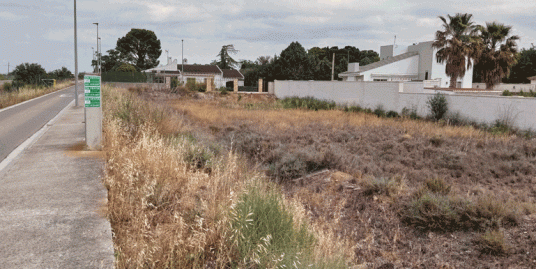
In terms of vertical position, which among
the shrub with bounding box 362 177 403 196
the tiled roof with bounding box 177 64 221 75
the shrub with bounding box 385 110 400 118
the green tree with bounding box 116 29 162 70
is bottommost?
the shrub with bounding box 362 177 403 196

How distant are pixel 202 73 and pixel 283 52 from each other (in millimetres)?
18017

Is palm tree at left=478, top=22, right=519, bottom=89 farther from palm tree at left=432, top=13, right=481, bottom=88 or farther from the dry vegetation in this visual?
the dry vegetation

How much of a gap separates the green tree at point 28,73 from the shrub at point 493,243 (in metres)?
63.9

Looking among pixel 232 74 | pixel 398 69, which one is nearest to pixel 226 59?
pixel 232 74

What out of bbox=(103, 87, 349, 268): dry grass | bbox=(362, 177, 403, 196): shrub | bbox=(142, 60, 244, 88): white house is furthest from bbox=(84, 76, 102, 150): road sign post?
bbox=(142, 60, 244, 88): white house

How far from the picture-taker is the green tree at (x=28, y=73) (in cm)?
6019

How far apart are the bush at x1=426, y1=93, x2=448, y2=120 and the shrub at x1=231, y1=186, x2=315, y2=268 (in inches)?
778

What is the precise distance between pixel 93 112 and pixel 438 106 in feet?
62.3

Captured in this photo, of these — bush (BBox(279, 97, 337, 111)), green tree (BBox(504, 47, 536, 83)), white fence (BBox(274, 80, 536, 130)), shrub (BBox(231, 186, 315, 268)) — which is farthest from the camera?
green tree (BBox(504, 47, 536, 83))

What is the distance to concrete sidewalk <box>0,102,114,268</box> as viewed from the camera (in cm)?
379

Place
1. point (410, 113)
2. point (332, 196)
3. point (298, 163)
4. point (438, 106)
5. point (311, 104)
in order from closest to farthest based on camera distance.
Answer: point (332, 196), point (298, 163), point (438, 106), point (410, 113), point (311, 104)

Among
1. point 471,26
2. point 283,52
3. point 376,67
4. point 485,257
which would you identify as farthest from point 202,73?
point 485,257

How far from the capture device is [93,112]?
28.8 feet

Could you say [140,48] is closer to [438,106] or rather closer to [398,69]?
[398,69]
